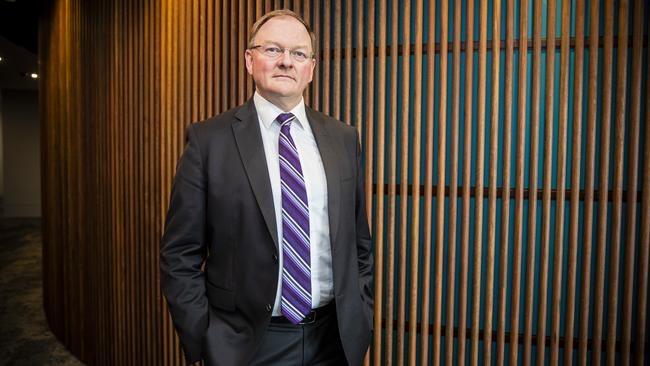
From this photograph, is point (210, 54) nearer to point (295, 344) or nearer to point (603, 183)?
point (295, 344)

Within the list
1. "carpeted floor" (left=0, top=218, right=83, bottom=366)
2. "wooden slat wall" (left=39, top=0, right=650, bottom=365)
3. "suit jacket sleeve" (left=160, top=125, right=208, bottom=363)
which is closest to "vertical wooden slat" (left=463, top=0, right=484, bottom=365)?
"wooden slat wall" (left=39, top=0, right=650, bottom=365)

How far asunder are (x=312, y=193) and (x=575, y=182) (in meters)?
1.23

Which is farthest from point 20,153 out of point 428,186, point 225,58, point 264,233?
point 264,233

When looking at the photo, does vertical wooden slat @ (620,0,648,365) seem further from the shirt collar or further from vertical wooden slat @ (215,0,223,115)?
vertical wooden slat @ (215,0,223,115)

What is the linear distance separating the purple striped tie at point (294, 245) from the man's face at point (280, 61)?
0.22 meters

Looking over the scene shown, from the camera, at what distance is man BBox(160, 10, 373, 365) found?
146cm

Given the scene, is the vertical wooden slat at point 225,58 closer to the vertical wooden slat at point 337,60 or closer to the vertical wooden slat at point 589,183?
the vertical wooden slat at point 337,60

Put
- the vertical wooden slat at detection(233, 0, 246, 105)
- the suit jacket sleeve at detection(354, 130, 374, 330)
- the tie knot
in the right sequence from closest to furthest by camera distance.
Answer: the tie knot
the suit jacket sleeve at detection(354, 130, 374, 330)
the vertical wooden slat at detection(233, 0, 246, 105)

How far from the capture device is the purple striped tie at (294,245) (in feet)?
4.78

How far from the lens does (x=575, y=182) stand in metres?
2.07

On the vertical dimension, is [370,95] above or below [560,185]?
above

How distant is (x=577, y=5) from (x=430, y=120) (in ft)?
2.47

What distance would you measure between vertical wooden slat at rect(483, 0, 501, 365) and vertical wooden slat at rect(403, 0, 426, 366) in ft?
1.03

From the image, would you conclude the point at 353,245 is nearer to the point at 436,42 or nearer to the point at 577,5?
the point at 436,42
